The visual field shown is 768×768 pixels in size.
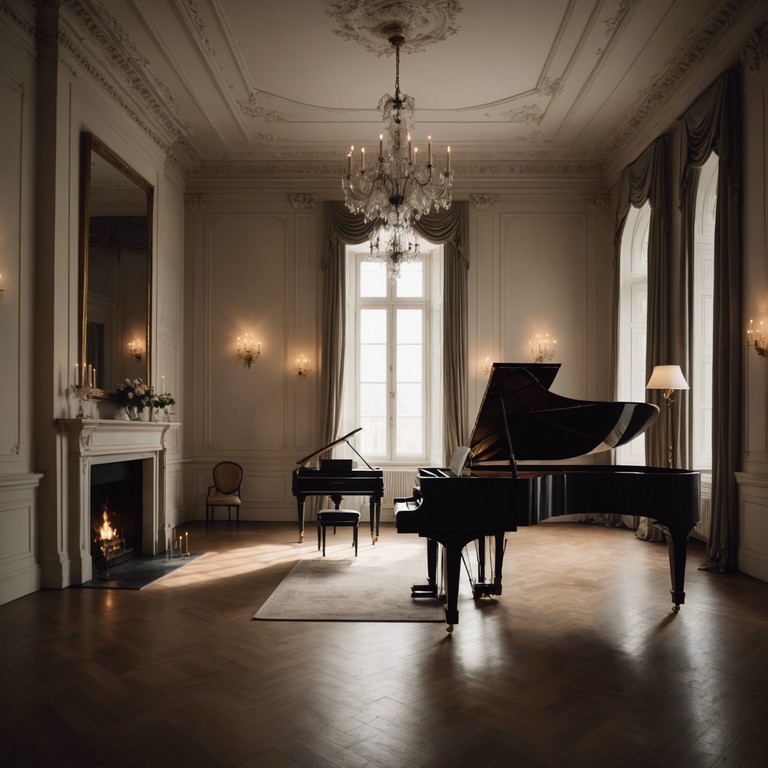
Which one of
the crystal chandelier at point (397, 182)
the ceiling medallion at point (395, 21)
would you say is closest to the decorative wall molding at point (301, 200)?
the ceiling medallion at point (395, 21)

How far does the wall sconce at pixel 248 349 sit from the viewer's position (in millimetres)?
9086

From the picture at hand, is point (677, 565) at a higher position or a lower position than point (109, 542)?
higher

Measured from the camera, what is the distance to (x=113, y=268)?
650cm

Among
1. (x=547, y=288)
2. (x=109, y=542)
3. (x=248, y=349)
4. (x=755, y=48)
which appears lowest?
(x=109, y=542)

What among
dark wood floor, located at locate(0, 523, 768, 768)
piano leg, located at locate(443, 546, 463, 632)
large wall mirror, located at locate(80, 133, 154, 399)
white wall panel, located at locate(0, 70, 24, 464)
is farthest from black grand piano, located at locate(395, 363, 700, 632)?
large wall mirror, located at locate(80, 133, 154, 399)

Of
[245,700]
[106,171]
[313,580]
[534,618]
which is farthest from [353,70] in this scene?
[245,700]

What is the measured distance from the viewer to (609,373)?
901cm

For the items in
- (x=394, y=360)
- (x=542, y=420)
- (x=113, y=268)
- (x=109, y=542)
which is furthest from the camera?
(x=394, y=360)

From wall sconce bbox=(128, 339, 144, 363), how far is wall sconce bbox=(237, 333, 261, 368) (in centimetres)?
208

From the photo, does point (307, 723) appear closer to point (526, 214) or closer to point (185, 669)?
point (185, 669)

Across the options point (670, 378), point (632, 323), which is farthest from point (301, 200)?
point (670, 378)

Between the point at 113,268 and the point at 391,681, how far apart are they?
189 inches

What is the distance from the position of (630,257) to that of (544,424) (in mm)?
4788

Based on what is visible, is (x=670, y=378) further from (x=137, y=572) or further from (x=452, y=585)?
(x=137, y=572)
